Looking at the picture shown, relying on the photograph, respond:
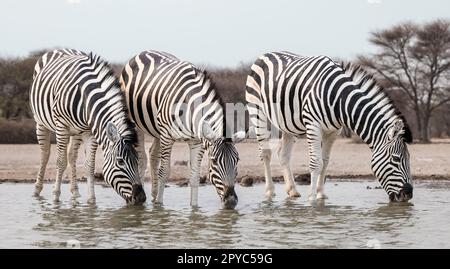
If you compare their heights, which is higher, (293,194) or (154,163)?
(154,163)

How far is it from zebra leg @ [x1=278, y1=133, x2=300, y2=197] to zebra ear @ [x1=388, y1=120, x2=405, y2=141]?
212 centimetres

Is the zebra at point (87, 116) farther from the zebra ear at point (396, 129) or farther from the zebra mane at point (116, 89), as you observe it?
the zebra ear at point (396, 129)

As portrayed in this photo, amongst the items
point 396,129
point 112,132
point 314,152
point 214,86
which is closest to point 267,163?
point 314,152

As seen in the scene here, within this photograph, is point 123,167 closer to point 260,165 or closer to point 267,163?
point 267,163

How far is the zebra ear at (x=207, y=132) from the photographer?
881cm

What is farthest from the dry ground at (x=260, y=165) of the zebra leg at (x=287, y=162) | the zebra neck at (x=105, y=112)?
the zebra neck at (x=105, y=112)

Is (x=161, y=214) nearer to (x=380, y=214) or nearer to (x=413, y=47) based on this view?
(x=380, y=214)

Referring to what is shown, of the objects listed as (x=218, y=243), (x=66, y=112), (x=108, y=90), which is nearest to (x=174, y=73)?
(x=108, y=90)

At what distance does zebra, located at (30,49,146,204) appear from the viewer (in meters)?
9.27

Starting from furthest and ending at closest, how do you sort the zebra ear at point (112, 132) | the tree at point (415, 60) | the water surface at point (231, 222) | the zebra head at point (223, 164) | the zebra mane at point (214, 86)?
1. the tree at point (415, 60)
2. the zebra ear at point (112, 132)
3. the zebra mane at point (214, 86)
4. the zebra head at point (223, 164)
5. the water surface at point (231, 222)

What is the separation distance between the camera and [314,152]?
995 cm

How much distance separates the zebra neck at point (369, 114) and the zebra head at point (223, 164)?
5.87ft

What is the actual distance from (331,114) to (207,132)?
192cm

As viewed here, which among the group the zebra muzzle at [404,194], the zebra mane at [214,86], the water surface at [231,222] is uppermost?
the zebra mane at [214,86]
